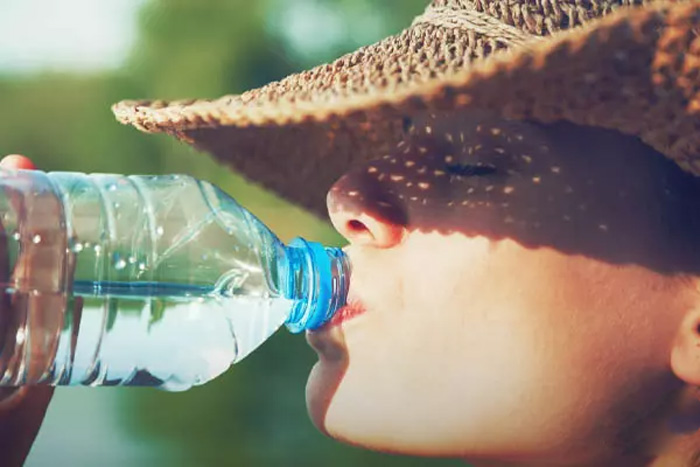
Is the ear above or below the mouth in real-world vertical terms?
below

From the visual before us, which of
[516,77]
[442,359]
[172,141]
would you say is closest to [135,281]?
[442,359]

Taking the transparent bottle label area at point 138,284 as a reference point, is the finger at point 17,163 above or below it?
above

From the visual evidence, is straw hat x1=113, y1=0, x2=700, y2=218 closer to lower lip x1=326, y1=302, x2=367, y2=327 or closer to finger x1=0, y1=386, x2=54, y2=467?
lower lip x1=326, y1=302, x2=367, y2=327

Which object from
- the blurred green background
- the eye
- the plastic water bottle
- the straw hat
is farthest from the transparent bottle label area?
the blurred green background

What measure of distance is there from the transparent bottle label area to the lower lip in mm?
74

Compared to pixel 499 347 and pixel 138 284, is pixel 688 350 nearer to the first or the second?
pixel 499 347

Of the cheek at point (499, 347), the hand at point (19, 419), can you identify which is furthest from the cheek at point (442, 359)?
the hand at point (19, 419)

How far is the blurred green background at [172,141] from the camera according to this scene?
4047mm

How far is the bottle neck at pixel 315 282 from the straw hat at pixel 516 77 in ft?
0.49

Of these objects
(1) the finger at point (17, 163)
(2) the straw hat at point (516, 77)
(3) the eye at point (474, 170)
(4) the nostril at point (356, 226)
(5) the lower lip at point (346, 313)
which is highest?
(2) the straw hat at point (516, 77)

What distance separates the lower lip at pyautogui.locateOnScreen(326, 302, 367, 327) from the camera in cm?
84

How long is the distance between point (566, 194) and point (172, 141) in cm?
325

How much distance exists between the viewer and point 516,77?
2.06 ft

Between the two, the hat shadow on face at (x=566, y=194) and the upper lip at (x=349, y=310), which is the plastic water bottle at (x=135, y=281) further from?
→ the hat shadow on face at (x=566, y=194)
